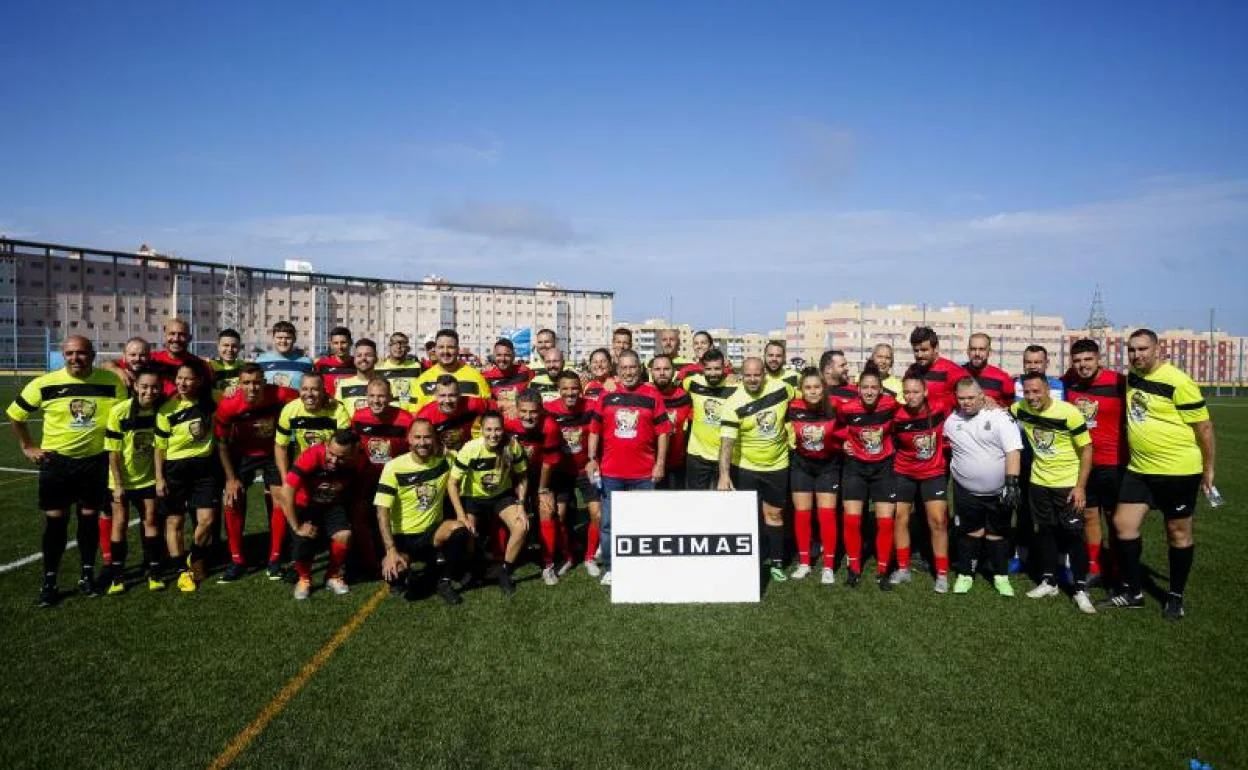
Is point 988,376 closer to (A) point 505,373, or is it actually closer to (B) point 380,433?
(A) point 505,373

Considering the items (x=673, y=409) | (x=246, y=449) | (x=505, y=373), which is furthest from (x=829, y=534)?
(x=246, y=449)

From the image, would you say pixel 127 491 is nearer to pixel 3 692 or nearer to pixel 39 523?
pixel 3 692

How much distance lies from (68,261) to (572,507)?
88.1 meters

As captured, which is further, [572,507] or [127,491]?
[572,507]

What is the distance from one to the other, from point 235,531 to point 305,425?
1.15 m

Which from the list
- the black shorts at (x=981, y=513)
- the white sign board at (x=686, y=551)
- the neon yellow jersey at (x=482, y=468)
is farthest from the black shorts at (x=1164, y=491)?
the neon yellow jersey at (x=482, y=468)

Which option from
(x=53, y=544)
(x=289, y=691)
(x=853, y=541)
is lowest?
(x=289, y=691)

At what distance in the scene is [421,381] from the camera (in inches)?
288

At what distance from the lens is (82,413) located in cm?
559

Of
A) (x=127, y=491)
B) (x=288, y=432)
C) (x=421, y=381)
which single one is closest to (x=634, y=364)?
(x=421, y=381)

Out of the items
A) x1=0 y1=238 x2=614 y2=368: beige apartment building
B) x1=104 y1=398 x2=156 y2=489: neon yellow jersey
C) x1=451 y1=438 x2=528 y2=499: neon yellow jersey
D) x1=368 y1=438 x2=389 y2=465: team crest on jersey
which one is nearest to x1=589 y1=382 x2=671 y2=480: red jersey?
x1=451 y1=438 x2=528 y2=499: neon yellow jersey

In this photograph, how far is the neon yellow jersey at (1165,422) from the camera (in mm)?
5188

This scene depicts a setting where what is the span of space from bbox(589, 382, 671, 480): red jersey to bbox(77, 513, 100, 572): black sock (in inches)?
159

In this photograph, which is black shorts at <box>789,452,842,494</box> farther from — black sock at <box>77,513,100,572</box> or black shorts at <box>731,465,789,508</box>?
black sock at <box>77,513,100,572</box>
